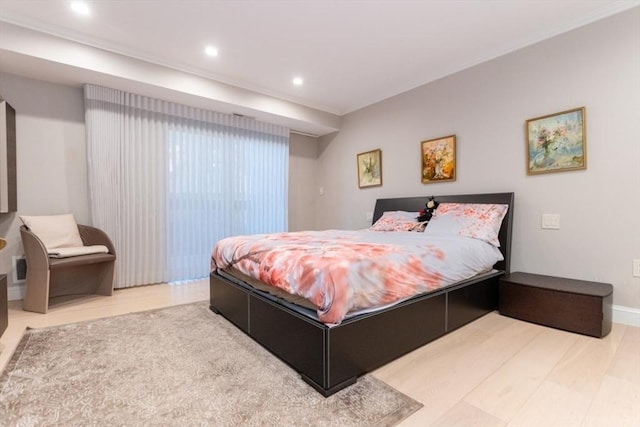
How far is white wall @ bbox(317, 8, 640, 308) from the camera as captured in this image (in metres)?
2.39

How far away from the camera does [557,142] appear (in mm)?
2715

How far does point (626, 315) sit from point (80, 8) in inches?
198

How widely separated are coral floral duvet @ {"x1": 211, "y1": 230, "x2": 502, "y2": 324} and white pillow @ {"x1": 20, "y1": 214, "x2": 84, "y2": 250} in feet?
5.92

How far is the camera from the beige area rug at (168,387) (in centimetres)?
134

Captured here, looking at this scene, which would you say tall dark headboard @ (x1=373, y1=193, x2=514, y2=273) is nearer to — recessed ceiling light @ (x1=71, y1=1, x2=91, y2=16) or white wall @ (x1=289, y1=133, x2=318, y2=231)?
white wall @ (x1=289, y1=133, x2=318, y2=231)

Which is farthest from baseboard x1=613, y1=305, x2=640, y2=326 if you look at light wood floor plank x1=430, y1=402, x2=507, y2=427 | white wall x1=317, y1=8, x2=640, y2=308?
light wood floor plank x1=430, y1=402, x2=507, y2=427

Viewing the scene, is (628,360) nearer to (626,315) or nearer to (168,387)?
(626,315)

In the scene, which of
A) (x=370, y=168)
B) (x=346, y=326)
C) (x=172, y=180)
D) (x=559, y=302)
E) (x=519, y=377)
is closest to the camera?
(x=346, y=326)

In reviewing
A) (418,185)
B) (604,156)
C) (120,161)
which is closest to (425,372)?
(604,156)

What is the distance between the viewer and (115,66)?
300cm

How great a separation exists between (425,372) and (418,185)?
264 centimetres

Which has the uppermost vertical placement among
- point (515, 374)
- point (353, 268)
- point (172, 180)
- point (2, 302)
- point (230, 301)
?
point (172, 180)

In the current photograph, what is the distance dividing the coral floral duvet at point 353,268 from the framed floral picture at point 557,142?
1.09m

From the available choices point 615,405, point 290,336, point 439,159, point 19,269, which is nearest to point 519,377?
point 615,405
